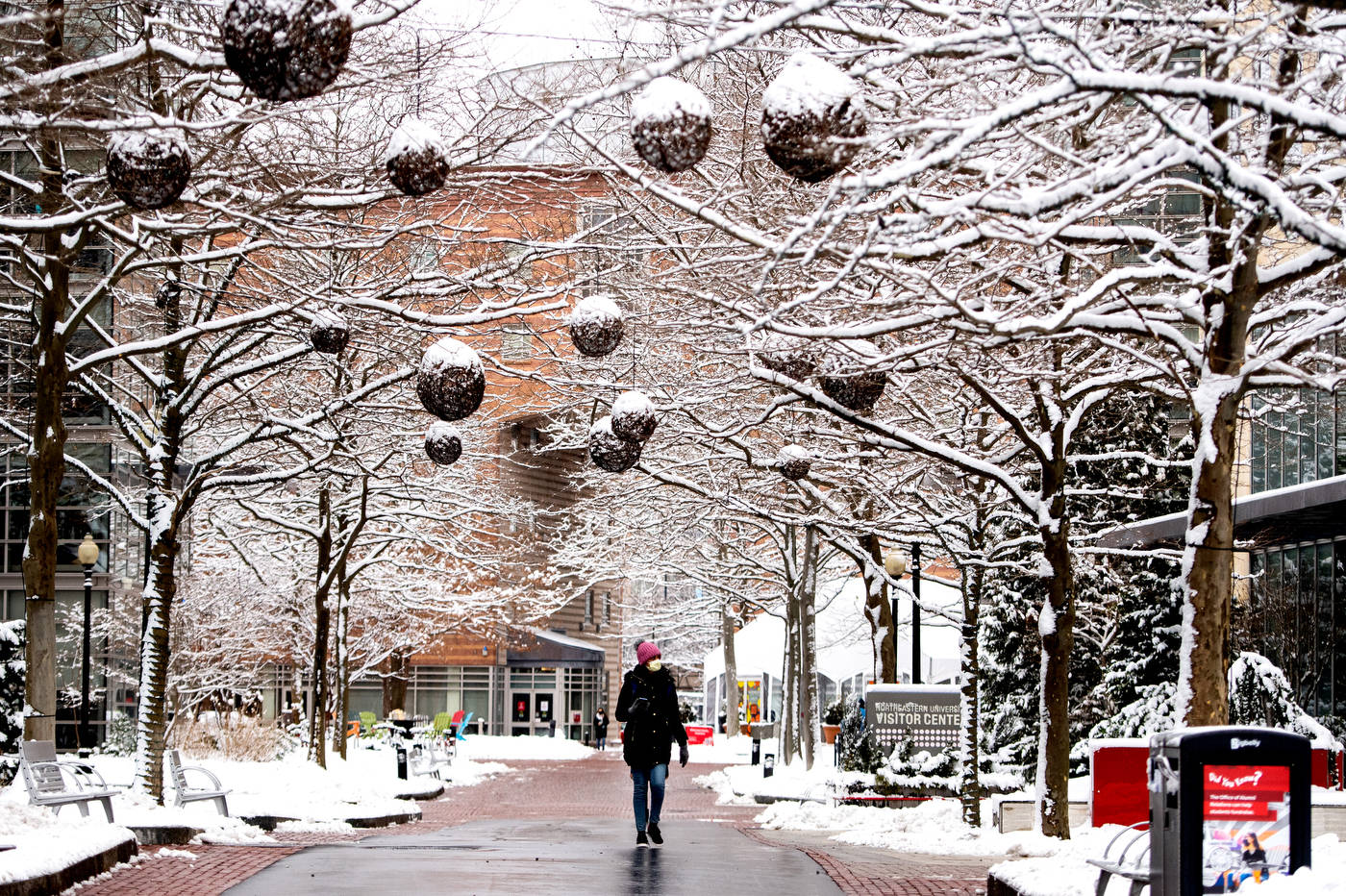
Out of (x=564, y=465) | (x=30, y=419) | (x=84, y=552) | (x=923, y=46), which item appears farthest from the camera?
(x=564, y=465)

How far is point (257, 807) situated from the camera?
19547 millimetres

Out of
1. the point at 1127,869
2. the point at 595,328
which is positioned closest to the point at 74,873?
the point at 595,328

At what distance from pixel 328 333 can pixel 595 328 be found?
3.53m

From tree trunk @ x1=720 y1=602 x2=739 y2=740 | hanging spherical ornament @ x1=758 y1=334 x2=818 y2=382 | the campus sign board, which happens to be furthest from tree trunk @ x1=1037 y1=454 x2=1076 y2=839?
tree trunk @ x1=720 y1=602 x2=739 y2=740

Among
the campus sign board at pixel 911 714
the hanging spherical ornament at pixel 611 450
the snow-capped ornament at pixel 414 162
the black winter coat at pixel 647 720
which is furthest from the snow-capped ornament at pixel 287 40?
the campus sign board at pixel 911 714

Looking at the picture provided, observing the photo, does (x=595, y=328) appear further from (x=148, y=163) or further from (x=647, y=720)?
(x=647, y=720)

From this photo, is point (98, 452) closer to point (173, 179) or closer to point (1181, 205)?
point (1181, 205)

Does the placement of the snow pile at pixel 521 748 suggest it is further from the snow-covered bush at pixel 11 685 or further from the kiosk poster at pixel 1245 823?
the kiosk poster at pixel 1245 823

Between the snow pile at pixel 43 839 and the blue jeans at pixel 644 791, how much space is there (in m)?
4.54

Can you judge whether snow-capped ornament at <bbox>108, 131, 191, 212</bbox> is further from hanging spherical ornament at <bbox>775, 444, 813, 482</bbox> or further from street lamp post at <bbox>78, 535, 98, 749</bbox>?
street lamp post at <bbox>78, 535, 98, 749</bbox>

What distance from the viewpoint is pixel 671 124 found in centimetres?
758

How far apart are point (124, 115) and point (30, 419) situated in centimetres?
1789

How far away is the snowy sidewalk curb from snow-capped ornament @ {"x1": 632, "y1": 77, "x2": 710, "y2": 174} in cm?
539

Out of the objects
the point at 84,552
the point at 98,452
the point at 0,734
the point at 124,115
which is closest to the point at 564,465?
the point at 98,452
